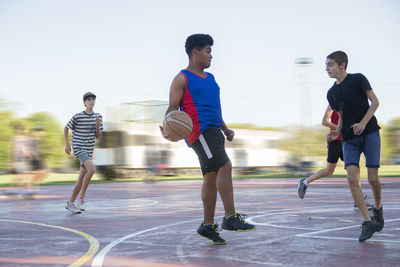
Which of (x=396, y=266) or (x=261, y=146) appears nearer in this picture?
(x=396, y=266)

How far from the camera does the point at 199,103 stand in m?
5.68

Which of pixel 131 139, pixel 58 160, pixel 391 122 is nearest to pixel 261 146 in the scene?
pixel 131 139

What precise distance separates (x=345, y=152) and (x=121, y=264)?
2.74 m

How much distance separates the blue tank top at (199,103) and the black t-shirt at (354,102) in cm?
143

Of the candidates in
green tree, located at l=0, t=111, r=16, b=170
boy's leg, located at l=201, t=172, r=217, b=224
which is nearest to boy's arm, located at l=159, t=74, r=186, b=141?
boy's leg, located at l=201, t=172, r=217, b=224

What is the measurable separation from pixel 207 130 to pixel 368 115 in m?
1.70

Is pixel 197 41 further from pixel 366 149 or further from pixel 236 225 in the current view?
pixel 366 149

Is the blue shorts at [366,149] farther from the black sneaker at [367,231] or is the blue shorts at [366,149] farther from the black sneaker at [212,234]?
the black sneaker at [212,234]

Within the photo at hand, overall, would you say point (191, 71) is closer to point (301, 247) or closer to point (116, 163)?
point (301, 247)

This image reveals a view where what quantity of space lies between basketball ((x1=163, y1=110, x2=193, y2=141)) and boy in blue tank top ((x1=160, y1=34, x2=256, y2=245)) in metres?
0.13

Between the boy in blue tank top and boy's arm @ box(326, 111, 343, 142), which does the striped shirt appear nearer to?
the boy in blue tank top

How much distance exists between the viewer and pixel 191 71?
578 cm

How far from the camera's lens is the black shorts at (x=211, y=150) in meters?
5.61

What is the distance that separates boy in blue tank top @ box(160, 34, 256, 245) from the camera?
5.62 meters
